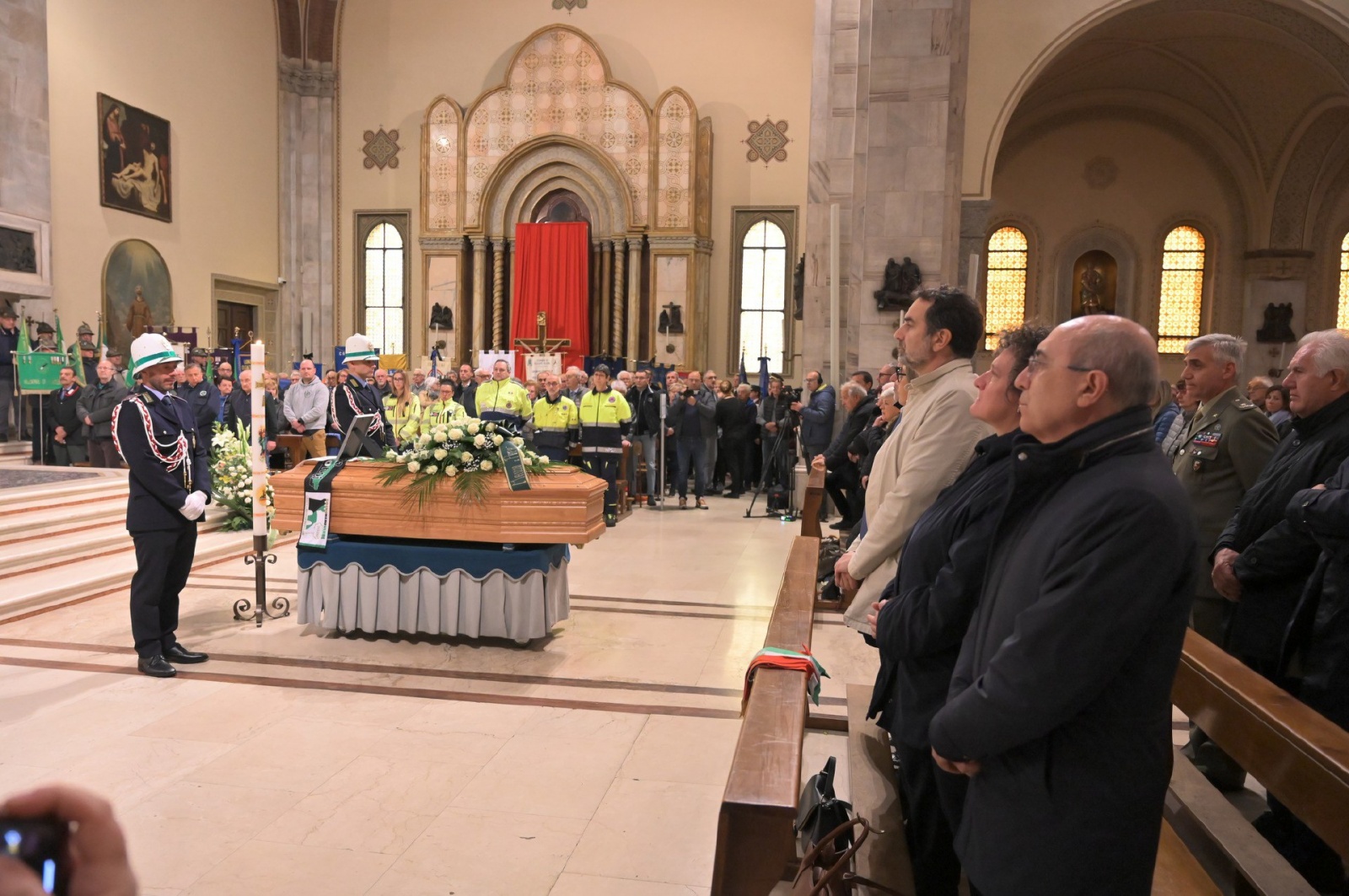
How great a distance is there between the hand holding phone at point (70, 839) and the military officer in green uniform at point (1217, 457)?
13.1ft

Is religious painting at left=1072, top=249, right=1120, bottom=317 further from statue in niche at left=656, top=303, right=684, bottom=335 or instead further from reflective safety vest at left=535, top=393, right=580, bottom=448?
reflective safety vest at left=535, top=393, right=580, bottom=448

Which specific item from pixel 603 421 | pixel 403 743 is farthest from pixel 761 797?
pixel 603 421

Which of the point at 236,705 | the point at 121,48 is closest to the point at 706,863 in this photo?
the point at 236,705

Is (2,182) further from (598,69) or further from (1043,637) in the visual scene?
(1043,637)

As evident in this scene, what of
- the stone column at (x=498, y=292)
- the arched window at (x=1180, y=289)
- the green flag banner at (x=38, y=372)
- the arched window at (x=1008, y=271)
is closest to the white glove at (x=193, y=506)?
the green flag banner at (x=38, y=372)

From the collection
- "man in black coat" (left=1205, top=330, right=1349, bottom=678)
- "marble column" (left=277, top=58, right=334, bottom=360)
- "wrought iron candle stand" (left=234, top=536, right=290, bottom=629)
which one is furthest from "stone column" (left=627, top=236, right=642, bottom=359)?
"man in black coat" (left=1205, top=330, right=1349, bottom=678)

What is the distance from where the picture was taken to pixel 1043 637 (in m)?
1.57

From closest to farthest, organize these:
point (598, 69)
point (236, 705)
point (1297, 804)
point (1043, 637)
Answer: point (1043, 637)
point (1297, 804)
point (236, 705)
point (598, 69)

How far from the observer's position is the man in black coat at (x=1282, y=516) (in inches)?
127

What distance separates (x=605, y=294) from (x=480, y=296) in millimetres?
2729

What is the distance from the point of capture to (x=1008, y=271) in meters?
18.6

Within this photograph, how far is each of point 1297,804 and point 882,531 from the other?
124 cm

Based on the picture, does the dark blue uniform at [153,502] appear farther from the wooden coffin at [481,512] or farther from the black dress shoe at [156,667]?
the wooden coffin at [481,512]

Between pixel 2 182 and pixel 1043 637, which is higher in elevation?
pixel 2 182
